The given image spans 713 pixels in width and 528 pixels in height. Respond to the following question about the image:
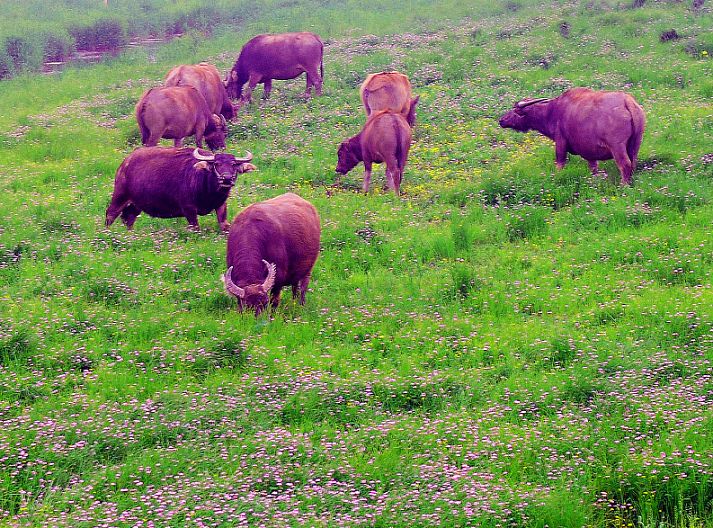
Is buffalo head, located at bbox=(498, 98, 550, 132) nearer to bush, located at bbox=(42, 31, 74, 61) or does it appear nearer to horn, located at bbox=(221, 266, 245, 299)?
horn, located at bbox=(221, 266, 245, 299)

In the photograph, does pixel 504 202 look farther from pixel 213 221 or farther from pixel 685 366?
pixel 685 366

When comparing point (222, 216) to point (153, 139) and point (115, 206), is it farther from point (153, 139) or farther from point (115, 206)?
point (153, 139)

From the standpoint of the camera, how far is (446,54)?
24859 millimetres

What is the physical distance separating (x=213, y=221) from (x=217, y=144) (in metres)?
4.91

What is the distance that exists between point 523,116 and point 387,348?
357 inches

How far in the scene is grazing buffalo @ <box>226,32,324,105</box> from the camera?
23.4m

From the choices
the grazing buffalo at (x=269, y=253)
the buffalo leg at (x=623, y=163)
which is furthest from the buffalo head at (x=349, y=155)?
the grazing buffalo at (x=269, y=253)

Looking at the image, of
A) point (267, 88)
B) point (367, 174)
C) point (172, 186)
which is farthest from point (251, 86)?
point (172, 186)

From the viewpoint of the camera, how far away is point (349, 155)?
16.5 meters

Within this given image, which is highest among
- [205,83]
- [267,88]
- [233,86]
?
[205,83]

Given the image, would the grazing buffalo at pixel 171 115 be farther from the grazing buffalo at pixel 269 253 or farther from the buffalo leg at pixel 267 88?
the grazing buffalo at pixel 269 253

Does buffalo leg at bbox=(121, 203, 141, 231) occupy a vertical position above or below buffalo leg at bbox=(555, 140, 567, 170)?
below

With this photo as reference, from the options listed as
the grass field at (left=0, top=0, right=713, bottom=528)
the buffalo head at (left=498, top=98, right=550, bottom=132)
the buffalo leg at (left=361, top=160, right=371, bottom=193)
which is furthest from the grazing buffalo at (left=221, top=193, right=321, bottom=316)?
the buffalo head at (left=498, top=98, right=550, bottom=132)

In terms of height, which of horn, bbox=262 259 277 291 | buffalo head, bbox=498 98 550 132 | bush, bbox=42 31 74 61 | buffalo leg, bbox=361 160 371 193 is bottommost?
buffalo leg, bbox=361 160 371 193
